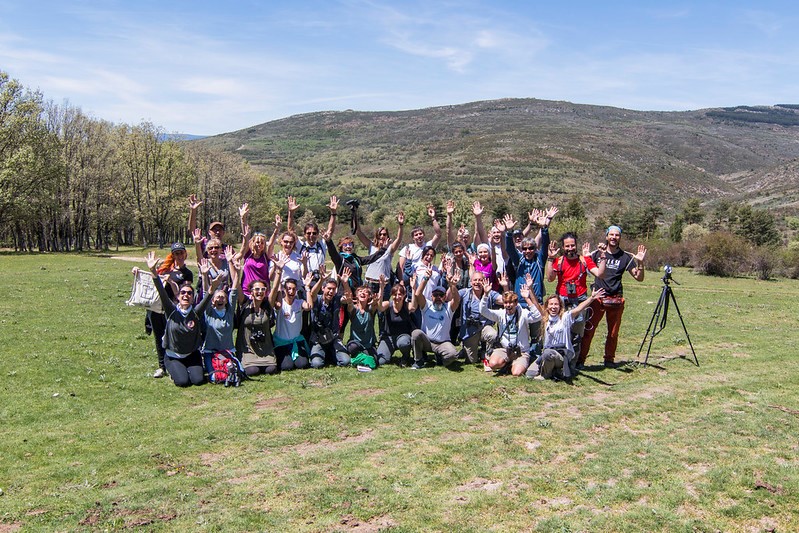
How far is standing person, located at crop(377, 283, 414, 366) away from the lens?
37.0ft

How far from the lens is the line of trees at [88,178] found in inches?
1686

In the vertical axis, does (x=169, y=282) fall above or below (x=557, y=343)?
above

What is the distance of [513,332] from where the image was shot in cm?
1051

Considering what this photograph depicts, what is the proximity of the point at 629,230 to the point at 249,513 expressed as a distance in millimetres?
57643

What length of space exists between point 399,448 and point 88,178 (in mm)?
52279

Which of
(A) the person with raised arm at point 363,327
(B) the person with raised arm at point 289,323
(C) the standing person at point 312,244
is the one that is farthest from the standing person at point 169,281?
(A) the person with raised arm at point 363,327

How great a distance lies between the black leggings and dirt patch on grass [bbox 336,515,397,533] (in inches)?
214

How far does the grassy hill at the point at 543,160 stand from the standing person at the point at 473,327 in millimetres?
72307

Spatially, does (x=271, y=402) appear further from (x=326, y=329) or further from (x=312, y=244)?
(x=312, y=244)

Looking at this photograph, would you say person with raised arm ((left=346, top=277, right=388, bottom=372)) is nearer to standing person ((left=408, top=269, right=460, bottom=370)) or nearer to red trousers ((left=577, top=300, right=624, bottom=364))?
standing person ((left=408, top=269, right=460, bottom=370))

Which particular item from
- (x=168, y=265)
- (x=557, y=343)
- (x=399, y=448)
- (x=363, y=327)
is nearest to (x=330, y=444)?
(x=399, y=448)

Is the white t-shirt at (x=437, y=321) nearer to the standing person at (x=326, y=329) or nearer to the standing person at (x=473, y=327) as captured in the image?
the standing person at (x=473, y=327)

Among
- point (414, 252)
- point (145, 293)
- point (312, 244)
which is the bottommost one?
point (145, 293)

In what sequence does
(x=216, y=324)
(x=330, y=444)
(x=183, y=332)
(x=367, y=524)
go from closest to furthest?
1. (x=367, y=524)
2. (x=330, y=444)
3. (x=183, y=332)
4. (x=216, y=324)
